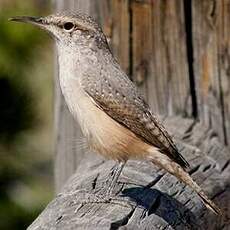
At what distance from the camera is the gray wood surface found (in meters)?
3.73

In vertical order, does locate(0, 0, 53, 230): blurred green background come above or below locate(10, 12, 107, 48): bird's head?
below

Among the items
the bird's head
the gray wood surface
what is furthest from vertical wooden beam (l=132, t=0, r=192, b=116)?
the bird's head

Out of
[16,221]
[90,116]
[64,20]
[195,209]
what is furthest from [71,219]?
[16,221]

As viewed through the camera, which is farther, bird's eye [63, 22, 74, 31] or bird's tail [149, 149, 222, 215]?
bird's eye [63, 22, 74, 31]

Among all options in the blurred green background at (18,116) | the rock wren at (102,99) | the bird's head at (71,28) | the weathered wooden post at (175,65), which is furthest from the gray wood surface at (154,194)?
the blurred green background at (18,116)

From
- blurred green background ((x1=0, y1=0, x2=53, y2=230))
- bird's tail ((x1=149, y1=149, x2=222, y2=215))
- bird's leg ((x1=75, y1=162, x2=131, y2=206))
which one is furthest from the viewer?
blurred green background ((x1=0, y1=0, x2=53, y2=230))

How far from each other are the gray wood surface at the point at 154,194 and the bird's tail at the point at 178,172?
52mm

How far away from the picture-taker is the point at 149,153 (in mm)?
4805

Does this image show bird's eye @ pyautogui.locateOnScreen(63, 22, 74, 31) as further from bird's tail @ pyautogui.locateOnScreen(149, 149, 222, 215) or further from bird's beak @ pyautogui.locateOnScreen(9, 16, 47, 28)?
bird's tail @ pyautogui.locateOnScreen(149, 149, 222, 215)

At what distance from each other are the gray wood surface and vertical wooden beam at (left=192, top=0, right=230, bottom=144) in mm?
103

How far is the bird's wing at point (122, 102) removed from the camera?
16.0 feet

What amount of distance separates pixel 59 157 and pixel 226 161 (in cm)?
118

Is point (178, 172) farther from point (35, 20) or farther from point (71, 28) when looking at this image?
point (35, 20)

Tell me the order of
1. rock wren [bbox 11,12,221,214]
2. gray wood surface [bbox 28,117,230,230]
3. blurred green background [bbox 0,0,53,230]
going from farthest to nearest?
blurred green background [bbox 0,0,53,230]
rock wren [bbox 11,12,221,214]
gray wood surface [bbox 28,117,230,230]
